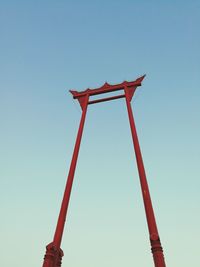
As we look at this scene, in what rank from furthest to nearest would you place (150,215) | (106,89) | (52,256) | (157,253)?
(106,89), (150,215), (52,256), (157,253)

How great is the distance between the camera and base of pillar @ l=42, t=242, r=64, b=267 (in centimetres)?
662

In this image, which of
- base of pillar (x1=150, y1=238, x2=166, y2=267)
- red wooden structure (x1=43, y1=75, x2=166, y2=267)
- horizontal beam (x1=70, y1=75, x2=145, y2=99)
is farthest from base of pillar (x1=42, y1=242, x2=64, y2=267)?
horizontal beam (x1=70, y1=75, x2=145, y2=99)

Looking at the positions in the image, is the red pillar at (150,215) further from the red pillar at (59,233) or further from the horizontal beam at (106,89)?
the horizontal beam at (106,89)

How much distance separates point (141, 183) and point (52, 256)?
2.76 m

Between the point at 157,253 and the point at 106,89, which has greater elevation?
the point at 106,89

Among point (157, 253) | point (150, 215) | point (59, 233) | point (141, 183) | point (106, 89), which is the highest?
point (106, 89)

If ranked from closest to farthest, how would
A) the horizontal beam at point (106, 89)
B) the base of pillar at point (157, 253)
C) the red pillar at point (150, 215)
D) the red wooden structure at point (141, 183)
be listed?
1. the base of pillar at point (157, 253)
2. the red pillar at point (150, 215)
3. the red wooden structure at point (141, 183)
4. the horizontal beam at point (106, 89)

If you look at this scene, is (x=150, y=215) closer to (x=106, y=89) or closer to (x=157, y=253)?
(x=157, y=253)

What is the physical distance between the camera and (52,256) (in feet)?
22.0

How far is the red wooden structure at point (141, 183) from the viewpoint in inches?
260

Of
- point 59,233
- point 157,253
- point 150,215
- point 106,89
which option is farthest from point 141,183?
point 106,89

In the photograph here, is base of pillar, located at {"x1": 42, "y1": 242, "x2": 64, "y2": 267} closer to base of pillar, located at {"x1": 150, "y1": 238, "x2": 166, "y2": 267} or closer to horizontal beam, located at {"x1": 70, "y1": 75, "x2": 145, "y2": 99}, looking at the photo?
base of pillar, located at {"x1": 150, "y1": 238, "x2": 166, "y2": 267}

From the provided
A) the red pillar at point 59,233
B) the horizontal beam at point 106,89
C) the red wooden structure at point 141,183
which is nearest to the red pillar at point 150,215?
the red wooden structure at point 141,183

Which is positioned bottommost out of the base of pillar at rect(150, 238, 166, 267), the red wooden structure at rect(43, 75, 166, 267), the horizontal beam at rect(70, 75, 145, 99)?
the base of pillar at rect(150, 238, 166, 267)
